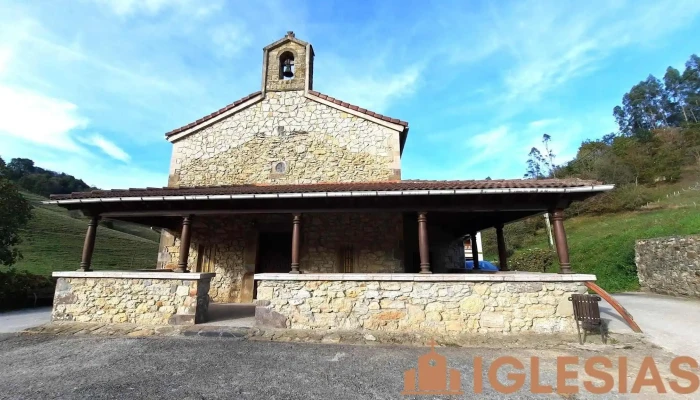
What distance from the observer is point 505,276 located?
19.5 ft

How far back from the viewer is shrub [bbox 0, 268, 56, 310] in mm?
9172

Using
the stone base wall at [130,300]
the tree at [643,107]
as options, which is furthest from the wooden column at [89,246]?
the tree at [643,107]

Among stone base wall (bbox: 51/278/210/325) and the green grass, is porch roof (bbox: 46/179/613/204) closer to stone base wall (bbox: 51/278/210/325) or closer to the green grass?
stone base wall (bbox: 51/278/210/325)

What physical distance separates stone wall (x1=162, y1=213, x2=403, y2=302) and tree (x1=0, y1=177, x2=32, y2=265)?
600 cm

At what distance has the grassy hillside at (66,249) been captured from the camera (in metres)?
17.2

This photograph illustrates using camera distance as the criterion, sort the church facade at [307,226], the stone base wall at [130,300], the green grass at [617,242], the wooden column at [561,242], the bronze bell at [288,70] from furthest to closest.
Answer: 1. the green grass at [617,242]
2. the bronze bell at [288,70]
3. the stone base wall at [130,300]
4. the wooden column at [561,242]
5. the church facade at [307,226]

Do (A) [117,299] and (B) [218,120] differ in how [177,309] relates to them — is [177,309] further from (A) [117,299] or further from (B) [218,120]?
(B) [218,120]

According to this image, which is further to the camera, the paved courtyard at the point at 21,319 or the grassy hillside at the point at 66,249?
the grassy hillside at the point at 66,249

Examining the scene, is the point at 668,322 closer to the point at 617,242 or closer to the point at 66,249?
the point at 617,242

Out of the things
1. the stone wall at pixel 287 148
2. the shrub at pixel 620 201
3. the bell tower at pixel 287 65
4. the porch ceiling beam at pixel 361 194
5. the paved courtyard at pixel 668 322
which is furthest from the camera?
the shrub at pixel 620 201

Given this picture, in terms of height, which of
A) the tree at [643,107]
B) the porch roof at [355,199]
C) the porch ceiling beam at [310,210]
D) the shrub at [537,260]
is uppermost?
the tree at [643,107]

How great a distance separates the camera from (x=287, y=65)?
36.4 ft

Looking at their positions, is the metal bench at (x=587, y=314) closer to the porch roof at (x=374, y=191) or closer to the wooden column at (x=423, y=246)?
the porch roof at (x=374, y=191)

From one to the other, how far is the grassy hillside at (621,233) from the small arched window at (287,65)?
16153mm
